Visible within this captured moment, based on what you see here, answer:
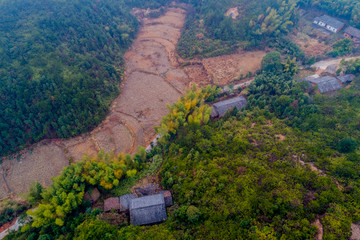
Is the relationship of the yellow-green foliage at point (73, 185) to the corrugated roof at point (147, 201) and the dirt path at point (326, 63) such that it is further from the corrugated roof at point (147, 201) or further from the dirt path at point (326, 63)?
the dirt path at point (326, 63)

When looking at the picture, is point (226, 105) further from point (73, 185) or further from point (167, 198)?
point (73, 185)

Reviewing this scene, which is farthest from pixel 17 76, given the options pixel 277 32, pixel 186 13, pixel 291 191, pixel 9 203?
pixel 277 32

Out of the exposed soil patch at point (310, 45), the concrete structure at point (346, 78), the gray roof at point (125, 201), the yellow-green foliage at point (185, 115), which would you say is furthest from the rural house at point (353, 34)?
the gray roof at point (125, 201)

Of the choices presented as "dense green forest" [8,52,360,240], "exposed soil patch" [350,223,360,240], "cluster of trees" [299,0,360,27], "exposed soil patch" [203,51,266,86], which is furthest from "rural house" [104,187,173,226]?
"cluster of trees" [299,0,360,27]

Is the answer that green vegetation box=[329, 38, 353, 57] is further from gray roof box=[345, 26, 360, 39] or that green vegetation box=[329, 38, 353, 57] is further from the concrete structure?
the concrete structure

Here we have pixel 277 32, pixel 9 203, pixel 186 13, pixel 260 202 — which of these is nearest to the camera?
pixel 260 202

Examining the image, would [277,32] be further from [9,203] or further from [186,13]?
[9,203]

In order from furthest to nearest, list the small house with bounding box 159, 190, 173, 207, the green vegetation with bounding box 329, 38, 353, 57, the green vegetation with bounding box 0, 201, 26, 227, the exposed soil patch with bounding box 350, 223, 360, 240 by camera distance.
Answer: the green vegetation with bounding box 329, 38, 353, 57 → the green vegetation with bounding box 0, 201, 26, 227 → the small house with bounding box 159, 190, 173, 207 → the exposed soil patch with bounding box 350, 223, 360, 240
